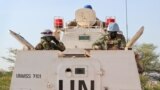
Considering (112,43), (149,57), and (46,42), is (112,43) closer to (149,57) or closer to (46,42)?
(46,42)

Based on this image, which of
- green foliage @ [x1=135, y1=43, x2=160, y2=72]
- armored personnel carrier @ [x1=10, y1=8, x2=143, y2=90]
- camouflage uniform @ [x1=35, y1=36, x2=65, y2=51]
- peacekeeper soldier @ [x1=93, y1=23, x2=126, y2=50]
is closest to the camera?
armored personnel carrier @ [x1=10, y1=8, x2=143, y2=90]

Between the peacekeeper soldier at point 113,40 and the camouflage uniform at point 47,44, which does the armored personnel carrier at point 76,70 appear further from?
the camouflage uniform at point 47,44

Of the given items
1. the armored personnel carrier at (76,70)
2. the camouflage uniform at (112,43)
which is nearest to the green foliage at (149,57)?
the camouflage uniform at (112,43)

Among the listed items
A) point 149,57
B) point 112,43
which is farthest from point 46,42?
point 149,57

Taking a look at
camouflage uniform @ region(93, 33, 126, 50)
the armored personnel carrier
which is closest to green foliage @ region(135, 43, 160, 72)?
camouflage uniform @ region(93, 33, 126, 50)

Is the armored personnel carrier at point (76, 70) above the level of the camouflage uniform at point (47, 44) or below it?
below

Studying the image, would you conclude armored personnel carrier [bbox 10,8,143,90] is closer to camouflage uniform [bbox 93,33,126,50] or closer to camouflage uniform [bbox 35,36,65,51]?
camouflage uniform [bbox 93,33,126,50]

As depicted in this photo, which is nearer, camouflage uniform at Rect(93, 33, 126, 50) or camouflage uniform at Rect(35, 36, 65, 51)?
camouflage uniform at Rect(93, 33, 126, 50)

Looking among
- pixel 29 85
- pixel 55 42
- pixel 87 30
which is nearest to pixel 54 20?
pixel 87 30

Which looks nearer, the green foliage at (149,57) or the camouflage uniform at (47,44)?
the camouflage uniform at (47,44)

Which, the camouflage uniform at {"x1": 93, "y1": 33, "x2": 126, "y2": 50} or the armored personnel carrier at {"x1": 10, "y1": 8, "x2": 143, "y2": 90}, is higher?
the camouflage uniform at {"x1": 93, "y1": 33, "x2": 126, "y2": 50}

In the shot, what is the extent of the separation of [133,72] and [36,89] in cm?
138

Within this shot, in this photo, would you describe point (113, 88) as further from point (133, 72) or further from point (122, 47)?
point (122, 47)

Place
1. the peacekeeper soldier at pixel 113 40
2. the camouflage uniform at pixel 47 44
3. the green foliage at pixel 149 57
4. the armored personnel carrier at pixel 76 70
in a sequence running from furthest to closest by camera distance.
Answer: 1. the green foliage at pixel 149 57
2. the camouflage uniform at pixel 47 44
3. the peacekeeper soldier at pixel 113 40
4. the armored personnel carrier at pixel 76 70
